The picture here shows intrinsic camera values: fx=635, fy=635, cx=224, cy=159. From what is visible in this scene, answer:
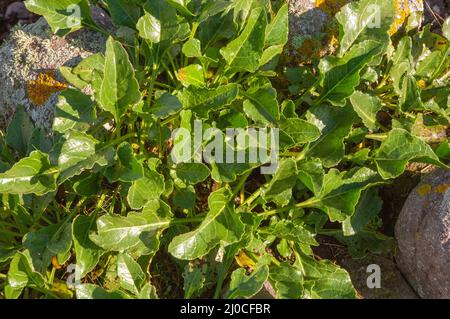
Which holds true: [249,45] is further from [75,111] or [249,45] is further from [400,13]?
[400,13]

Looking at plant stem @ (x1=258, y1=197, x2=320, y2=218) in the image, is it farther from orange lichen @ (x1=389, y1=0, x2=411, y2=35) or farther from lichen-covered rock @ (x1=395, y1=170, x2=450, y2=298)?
orange lichen @ (x1=389, y1=0, x2=411, y2=35)

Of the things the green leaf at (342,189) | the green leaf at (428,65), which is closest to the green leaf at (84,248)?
the green leaf at (342,189)

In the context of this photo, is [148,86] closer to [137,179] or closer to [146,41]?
[146,41]

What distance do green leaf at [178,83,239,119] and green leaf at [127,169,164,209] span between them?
308mm

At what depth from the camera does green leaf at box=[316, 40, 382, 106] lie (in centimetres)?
270

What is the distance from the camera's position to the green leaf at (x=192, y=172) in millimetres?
2557

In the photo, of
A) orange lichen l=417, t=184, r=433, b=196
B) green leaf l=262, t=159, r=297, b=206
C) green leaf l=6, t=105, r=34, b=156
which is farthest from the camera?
green leaf l=6, t=105, r=34, b=156

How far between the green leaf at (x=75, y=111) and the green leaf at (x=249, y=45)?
604 mm

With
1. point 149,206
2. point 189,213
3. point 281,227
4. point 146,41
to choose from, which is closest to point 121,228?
point 149,206

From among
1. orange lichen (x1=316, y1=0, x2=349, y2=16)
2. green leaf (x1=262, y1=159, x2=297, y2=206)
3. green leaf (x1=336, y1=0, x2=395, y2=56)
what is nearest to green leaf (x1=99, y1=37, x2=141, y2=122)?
green leaf (x1=262, y1=159, x2=297, y2=206)

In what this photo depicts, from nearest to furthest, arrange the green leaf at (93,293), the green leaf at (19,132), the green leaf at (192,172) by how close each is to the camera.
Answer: the green leaf at (93,293)
the green leaf at (192,172)
the green leaf at (19,132)

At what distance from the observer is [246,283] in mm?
2457

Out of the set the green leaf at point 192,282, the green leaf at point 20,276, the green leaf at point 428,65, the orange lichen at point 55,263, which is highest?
the green leaf at point 428,65

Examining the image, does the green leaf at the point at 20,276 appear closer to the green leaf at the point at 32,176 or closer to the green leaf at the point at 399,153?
the green leaf at the point at 32,176
